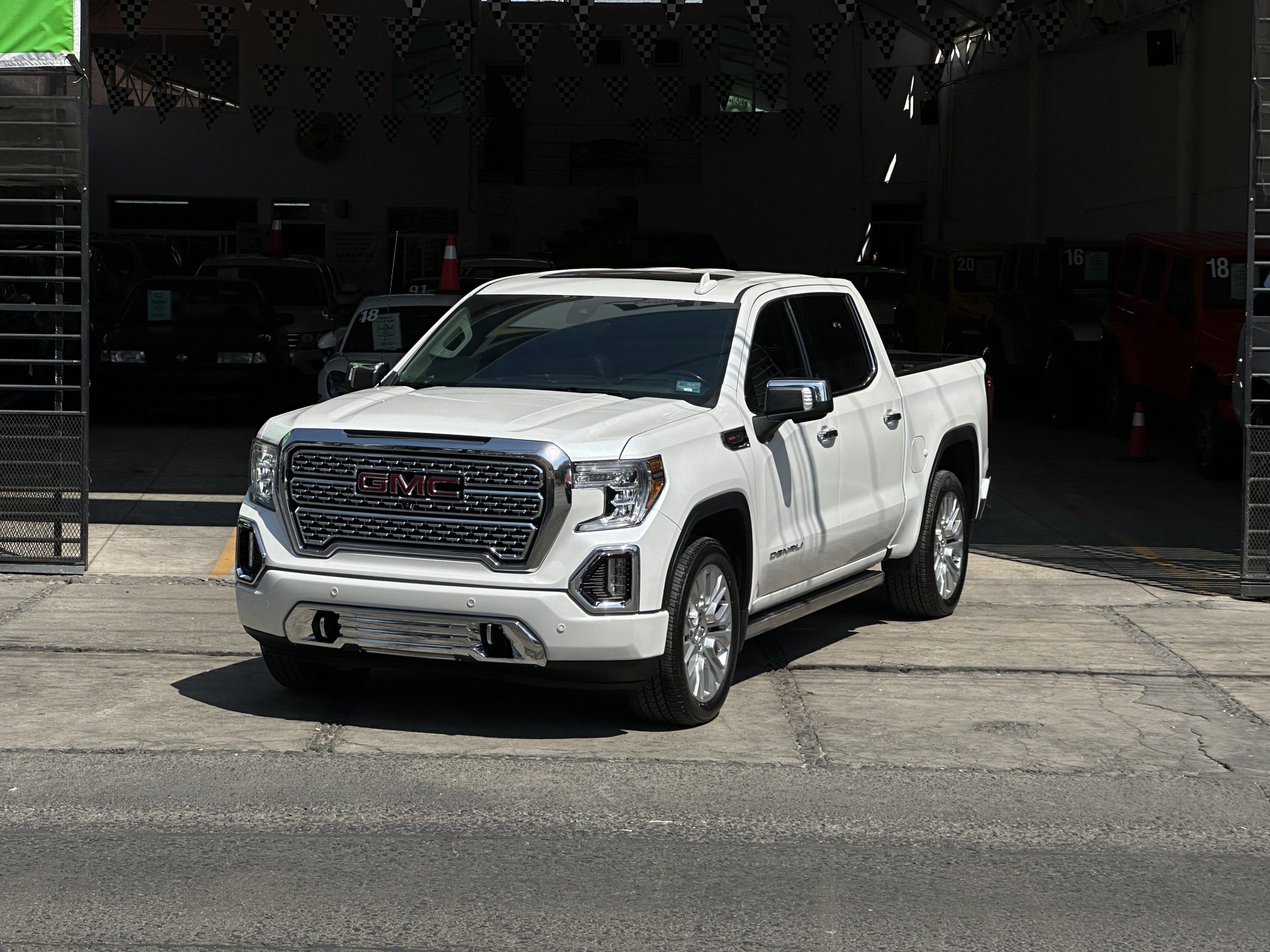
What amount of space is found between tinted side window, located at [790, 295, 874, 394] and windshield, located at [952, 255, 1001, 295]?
14806 millimetres

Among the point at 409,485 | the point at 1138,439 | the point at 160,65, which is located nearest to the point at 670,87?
the point at 160,65

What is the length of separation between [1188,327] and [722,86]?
70.8 ft

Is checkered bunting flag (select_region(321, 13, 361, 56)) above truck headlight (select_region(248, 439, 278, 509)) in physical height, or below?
above

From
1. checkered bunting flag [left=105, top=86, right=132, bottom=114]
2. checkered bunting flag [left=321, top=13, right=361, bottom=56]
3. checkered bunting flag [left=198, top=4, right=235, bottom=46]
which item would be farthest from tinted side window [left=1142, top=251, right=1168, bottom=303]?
checkered bunting flag [left=105, top=86, right=132, bottom=114]

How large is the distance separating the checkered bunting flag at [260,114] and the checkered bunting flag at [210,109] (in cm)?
62

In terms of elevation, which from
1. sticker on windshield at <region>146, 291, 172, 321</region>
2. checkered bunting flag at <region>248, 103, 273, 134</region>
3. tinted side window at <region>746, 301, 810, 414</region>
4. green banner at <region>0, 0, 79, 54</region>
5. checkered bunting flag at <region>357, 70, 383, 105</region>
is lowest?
tinted side window at <region>746, 301, 810, 414</region>

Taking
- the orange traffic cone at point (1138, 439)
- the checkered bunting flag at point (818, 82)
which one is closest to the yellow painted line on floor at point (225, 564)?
the orange traffic cone at point (1138, 439)

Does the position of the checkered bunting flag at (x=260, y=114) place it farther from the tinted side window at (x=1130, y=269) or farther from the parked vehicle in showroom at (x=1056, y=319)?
the tinted side window at (x=1130, y=269)

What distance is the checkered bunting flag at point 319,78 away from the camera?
35188 mm

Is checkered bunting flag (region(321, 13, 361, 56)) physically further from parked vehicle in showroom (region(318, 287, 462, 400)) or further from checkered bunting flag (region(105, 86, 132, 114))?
parked vehicle in showroom (region(318, 287, 462, 400))

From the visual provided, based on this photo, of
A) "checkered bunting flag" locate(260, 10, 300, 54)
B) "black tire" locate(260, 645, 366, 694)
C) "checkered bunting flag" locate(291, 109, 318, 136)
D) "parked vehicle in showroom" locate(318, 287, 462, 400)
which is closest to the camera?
"black tire" locate(260, 645, 366, 694)

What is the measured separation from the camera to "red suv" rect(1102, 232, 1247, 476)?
1505cm

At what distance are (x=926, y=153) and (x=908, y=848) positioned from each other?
3350 cm

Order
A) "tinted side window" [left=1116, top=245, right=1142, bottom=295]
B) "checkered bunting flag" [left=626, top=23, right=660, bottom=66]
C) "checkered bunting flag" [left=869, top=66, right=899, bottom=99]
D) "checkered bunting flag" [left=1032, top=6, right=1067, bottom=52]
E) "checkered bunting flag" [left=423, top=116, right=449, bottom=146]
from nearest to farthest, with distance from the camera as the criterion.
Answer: "tinted side window" [left=1116, top=245, right=1142, bottom=295] → "checkered bunting flag" [left=1032, top=6, right=1067, bottom=52] → "checkered bunting flag" [left=626, top=23, right=660, bottom=66] → "checkered bunting flag" [left=869, top=66, right=899, bottom=99] → "checkered bunting flag" [left=423, top=116, right=449, bottom=146]
